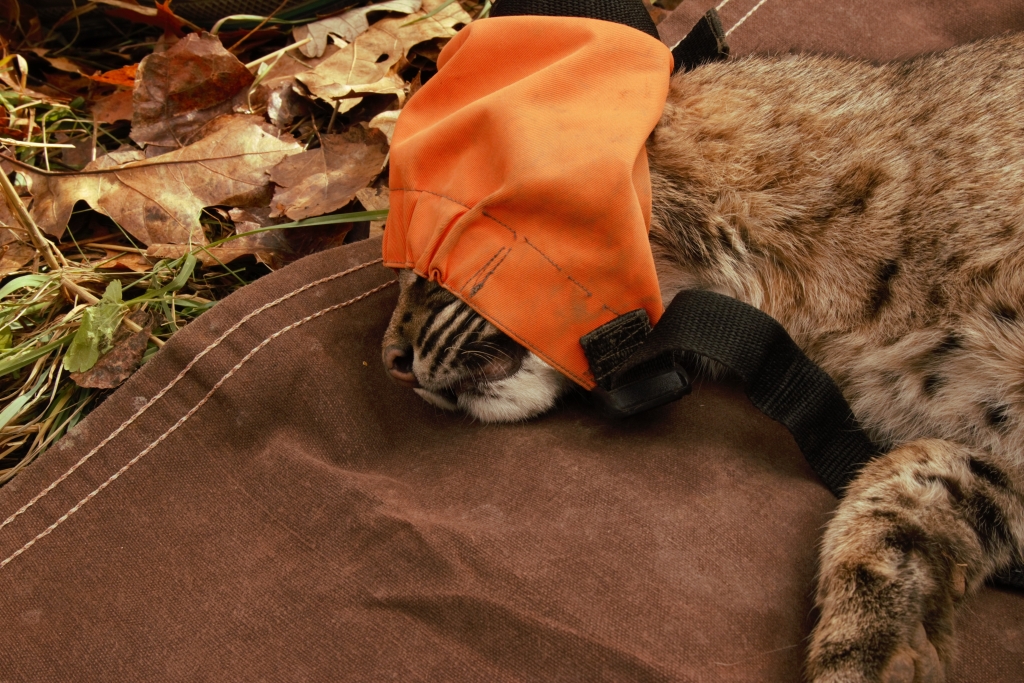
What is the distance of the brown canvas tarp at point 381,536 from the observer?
6.33 feet

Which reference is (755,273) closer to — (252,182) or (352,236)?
(352,236)

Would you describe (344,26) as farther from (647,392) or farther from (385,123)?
(647,392)

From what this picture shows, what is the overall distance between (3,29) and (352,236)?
2423mm

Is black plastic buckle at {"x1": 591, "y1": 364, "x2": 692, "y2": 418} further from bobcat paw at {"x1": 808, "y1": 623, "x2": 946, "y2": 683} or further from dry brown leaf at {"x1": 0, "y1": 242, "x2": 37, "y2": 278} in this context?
dry brown leaf at {"x1": 0, "y1": 242, "x2": 37, "y2": 278}

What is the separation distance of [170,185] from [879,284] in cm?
299

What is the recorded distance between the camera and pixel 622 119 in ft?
7.15

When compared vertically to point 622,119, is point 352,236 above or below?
below

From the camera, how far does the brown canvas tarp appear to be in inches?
75.9

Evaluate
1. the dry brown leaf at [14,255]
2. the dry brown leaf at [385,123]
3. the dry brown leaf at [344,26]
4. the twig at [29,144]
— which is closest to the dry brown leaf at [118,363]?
the dry brown leaf at [14,255]

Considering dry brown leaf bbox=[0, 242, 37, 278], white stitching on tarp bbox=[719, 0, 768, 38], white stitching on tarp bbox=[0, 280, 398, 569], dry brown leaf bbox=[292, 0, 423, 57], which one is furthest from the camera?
dry brown leaf bbox=[292, 0, 423, 57]

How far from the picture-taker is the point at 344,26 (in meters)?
4.19

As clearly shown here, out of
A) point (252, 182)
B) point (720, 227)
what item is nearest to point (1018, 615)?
point (720, 227)

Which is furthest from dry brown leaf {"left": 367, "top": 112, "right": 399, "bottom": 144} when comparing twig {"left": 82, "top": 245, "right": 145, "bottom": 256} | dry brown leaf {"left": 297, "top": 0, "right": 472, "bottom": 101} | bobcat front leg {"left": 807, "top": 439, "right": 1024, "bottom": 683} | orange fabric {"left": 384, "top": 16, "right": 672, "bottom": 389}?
bobcat front leg {"left": 807, "top": 439, "right": 1024, "bottom": 683}

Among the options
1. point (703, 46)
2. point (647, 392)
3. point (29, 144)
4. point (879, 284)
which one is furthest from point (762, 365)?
point (29, 144)
